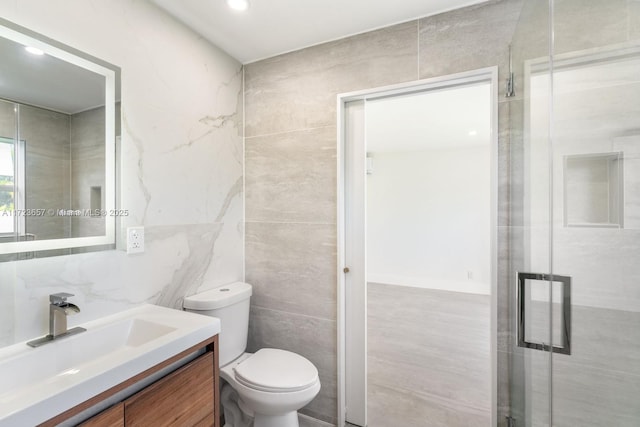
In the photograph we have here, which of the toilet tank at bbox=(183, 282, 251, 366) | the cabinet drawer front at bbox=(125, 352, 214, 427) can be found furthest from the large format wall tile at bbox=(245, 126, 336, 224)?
the cabinet drawer front at bbox=(125, 352, 214, 427)

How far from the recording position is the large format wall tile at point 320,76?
5.64 ft

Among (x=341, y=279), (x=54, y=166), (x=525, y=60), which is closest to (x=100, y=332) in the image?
(x=54, y=166)

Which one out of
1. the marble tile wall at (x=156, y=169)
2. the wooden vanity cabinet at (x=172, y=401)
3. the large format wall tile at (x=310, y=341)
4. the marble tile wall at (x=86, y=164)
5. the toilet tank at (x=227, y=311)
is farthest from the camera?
the large format wall tile at (x=310, y=341)

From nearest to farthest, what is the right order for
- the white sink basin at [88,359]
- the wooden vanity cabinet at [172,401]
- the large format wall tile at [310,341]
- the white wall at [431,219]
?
the white sink basin at [88,359] < the wooden vanity cabinet at [172,401] < the large format wall tile at [310,341] < the white wall at [431,219]

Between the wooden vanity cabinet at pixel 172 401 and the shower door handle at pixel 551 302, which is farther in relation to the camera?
the shower door handle at pixel 551 302

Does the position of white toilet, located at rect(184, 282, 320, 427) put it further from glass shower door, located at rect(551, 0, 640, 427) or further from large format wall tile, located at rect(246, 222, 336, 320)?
glass shower door, located at rect(551, 0, 640, 427)

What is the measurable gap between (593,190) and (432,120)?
2875 millimetres

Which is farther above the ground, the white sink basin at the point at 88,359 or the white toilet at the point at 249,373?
the white sink basin at the point at 88,359

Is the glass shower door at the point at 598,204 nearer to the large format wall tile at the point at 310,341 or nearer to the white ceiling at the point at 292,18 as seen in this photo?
the white ceiling at the point at 292,18

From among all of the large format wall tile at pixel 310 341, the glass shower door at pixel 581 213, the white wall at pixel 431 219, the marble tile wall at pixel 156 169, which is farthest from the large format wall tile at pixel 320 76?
the white wall at pixel 431 219

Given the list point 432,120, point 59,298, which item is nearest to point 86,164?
point 59,298

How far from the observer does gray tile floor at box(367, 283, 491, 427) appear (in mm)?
2010

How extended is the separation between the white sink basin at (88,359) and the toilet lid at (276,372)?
41 centimetres

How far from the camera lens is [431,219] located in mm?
5270
